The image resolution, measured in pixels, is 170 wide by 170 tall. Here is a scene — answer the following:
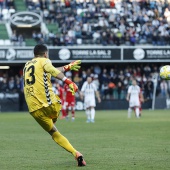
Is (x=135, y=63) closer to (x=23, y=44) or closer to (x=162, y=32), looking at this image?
(x=162, y=32)

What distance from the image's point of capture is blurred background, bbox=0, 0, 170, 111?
4812cm

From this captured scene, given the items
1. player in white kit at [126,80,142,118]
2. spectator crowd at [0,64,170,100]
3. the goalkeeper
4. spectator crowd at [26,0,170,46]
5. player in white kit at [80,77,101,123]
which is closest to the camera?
the goalkeeper

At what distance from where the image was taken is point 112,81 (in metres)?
48.7

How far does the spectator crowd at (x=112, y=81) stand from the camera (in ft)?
153

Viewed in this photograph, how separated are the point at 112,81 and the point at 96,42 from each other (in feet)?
11.9

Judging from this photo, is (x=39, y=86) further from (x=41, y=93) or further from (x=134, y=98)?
(x=134, y=98)

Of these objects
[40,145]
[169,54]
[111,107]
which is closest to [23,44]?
[111,107]

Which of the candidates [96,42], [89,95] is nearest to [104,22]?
[96,42]

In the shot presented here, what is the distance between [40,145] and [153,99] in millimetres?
31720

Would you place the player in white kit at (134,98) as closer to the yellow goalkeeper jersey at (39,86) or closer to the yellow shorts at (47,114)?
the yellow shorts at (47,114)

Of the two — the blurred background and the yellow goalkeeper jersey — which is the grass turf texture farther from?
the blurred background

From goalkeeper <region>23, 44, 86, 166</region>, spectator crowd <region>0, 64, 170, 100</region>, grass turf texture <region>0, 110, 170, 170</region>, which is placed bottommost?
grass turf texture <region>0, 110, 170, 170</region>

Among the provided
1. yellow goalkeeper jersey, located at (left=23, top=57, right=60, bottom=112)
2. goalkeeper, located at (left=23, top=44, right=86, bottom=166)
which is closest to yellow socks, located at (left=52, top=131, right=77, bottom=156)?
goalkeeper, located at (left=23, top=44, right=86, bottom=166)

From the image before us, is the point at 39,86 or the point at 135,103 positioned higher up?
the point at 39,86
